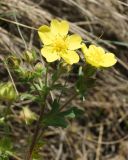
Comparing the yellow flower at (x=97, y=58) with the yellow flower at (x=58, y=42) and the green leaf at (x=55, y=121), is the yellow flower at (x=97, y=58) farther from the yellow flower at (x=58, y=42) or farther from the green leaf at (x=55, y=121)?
the green leaf at (x=55, y=121)

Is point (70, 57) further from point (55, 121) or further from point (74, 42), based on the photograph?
point (55, 121)

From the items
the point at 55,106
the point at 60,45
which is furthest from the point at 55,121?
Answer: the point at 60,45

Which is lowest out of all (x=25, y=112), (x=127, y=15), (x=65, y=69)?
(x=25, y=112)

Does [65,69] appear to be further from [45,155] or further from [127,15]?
[127,15]

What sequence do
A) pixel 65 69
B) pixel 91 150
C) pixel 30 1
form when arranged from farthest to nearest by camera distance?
pixel 91 150, pixel 30 1, pixel 65 69

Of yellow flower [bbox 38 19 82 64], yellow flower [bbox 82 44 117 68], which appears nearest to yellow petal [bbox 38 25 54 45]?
yellow flower [bbox 38 19 82 64]

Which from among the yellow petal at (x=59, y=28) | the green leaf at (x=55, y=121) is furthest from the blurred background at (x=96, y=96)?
the green leaf at (x=55, y=121)

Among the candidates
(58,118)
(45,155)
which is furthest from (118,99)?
(58,118)
